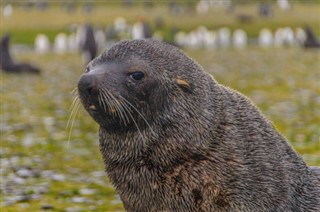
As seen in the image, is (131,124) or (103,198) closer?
(131,124)

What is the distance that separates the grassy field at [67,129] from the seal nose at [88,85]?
403 cm

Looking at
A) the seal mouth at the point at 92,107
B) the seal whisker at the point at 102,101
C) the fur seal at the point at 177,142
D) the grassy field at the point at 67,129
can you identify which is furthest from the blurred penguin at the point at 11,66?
the seal whisker at the point at 102,101

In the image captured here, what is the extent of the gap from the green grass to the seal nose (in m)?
69.9

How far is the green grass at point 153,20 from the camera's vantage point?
263ft

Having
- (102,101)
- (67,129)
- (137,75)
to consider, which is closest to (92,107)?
(102,101)

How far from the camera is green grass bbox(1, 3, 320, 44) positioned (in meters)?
80.2

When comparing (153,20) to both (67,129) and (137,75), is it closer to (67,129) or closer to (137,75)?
(67,129)

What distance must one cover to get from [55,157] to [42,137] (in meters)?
2.94

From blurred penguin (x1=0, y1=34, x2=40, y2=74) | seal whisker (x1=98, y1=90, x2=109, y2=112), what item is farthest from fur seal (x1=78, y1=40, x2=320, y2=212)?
blurred penguin (x1=0, y1=34, x2=40, y2=74)

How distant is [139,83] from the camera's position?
24.1ft

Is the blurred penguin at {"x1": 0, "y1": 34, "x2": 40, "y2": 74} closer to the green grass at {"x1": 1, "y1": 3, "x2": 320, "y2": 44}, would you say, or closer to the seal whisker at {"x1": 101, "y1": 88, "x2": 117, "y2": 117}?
the seal whisker at {"x1": 101, "y1": 88, "x2": 117, "y2": 117}

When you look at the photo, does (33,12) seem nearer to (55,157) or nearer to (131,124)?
(55,157)

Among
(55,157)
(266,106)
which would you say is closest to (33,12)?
(266,106)

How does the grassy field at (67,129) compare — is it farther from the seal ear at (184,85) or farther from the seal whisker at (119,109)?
the seal whisker at (119,109)
